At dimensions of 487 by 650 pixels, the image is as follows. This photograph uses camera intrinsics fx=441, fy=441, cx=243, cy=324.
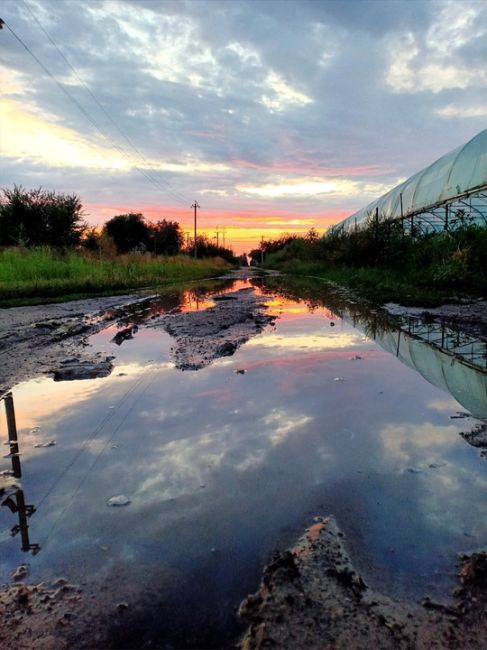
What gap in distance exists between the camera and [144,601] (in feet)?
5.07

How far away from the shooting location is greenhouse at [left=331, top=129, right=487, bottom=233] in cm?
1375

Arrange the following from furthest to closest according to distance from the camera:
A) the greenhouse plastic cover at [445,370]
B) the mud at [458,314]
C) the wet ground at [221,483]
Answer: the mud at [458,314] < the greenhouse plastic cover at [445,370] < the wet ground at [221,483]

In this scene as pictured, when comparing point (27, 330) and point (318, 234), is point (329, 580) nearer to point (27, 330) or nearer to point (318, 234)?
point (27, 330)

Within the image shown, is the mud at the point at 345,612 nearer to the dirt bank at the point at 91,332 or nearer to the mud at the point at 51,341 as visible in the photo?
the dirt bank at the point at 91,332

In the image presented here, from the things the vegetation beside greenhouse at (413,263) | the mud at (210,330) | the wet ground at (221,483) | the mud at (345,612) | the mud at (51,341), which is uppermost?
the vegetation beside greenhouse at (413,263)

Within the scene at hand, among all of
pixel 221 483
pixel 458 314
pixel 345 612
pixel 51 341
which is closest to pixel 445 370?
pixel 221 483

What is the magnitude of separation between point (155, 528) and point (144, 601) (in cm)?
44

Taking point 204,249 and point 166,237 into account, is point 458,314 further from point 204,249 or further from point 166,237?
point 204,249

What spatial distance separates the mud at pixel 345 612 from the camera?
1335 millimetres

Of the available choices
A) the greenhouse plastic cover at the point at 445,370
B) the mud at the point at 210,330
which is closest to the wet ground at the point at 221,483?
the greenhouse plastic cover at the point at 445,370

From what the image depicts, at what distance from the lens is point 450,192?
15070 mm

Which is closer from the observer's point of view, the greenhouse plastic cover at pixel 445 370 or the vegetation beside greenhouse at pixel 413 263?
the greenhouse plastic cover at pixel 445 370

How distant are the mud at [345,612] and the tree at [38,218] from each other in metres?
28.1

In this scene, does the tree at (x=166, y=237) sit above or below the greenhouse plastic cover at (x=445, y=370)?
above
